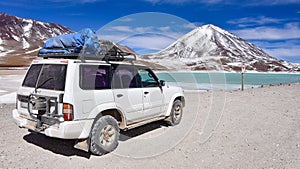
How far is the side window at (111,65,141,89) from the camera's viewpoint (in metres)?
4.92

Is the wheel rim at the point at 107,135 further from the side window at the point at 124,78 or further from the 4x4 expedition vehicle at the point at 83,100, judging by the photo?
the side window at the point at 124,78

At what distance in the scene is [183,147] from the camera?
502cm

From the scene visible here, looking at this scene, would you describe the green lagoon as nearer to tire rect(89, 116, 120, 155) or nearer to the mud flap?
tire rect(89, 116, 120, 155)

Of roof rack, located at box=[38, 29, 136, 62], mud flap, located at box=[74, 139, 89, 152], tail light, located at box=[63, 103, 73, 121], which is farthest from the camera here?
roof rack, located at box=[38, 29, 136, 62]

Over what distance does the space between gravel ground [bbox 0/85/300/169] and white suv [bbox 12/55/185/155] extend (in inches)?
19.0

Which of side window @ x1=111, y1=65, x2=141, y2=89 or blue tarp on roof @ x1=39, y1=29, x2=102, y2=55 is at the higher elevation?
blue tarp on roof @ x1=39, y1=29, x2=102, y2=55

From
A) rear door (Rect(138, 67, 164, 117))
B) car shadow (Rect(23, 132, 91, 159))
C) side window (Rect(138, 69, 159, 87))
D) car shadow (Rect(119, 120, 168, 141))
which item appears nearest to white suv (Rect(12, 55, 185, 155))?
rear door (Rect(138, 67, 164, 117))

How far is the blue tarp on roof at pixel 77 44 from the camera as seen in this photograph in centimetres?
457

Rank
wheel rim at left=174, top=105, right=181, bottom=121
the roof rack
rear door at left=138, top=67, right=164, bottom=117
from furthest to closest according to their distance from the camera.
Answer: wheel rim at left=174, top=105, right=181, bottom=121, rear door at left=138, top=67, right=164, bottom=117, the roof rack

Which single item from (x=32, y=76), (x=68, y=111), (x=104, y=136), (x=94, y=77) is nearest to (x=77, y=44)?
(x=94, y=77)

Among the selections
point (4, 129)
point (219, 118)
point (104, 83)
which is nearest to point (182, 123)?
point (219, 118)

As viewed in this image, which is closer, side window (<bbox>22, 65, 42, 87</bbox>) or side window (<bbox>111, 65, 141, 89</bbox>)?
side window (<bbox>22, 65, 42, 87</bbox>)

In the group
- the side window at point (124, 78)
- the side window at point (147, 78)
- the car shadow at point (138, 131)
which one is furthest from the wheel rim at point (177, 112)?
the side window at point (124, 78)

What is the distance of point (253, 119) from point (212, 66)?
3.62 m
